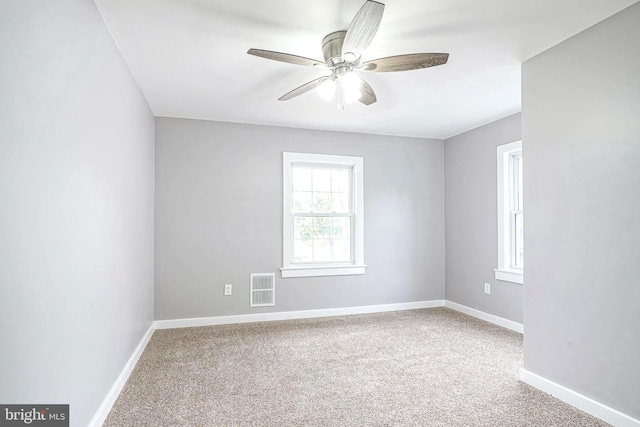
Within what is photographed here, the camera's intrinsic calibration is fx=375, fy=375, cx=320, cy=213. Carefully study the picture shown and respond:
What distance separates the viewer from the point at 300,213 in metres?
4.83

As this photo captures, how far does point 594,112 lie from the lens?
7.70 feet

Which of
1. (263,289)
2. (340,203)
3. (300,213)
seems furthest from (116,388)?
(340,203)

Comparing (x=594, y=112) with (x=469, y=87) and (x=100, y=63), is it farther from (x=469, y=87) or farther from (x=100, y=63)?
(x=100, y=63)

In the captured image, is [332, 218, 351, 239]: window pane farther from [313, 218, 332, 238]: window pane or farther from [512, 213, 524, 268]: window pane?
[512, 213, 524, 268]: window pane

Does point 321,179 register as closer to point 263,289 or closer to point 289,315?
point 263,289

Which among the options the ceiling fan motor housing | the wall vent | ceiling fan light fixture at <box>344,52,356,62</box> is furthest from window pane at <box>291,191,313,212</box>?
ceiling fan light fixture at <box>344,52,356,62</box>

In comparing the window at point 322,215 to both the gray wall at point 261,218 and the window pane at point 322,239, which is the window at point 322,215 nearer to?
the window pane at point 322,239

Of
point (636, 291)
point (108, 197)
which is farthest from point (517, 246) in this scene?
point (108, 197)

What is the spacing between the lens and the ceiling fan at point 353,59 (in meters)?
1.92

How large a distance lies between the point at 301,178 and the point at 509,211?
2526mm

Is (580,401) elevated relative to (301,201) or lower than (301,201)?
lower

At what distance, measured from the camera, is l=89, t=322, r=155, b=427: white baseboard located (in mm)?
2179

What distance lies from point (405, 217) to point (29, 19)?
457 cm

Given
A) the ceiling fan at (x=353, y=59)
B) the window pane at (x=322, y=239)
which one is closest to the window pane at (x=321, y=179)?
the window pane at (x=322, y=239)
